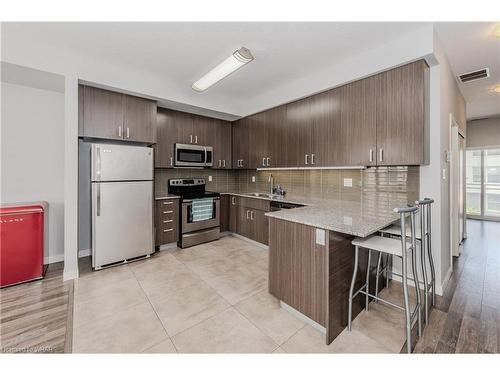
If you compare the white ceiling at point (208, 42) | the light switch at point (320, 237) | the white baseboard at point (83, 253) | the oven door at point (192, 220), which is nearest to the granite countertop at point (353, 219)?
the light switch at point (320, 237)

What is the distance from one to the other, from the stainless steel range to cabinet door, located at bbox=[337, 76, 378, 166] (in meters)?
2.38

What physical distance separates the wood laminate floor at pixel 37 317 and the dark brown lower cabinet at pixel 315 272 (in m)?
1.74

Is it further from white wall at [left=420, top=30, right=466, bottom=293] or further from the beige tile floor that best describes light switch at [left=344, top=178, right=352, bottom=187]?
the beige tile floor

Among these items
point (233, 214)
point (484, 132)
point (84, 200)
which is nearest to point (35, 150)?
point (84, 200)

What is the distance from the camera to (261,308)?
209 cm

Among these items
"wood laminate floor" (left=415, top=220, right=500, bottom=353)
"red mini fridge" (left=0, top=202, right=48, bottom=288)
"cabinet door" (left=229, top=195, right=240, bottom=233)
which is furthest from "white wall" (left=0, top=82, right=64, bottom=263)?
"wood laminate floor" (left=415, top=220, right=500, bottom=353)

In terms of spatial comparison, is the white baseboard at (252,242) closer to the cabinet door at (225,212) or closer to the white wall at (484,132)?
the cabinet door at (225,212)

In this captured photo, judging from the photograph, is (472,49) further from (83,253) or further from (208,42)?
(83,253)

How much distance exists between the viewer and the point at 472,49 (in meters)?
2.44

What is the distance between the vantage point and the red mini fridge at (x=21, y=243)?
2.42 metres

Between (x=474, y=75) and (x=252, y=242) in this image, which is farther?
(x=252, y=242)

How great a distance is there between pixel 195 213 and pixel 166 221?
50 centimetres

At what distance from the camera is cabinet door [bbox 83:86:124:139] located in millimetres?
2848

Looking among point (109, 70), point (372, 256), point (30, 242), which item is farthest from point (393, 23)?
point (30, 242)
